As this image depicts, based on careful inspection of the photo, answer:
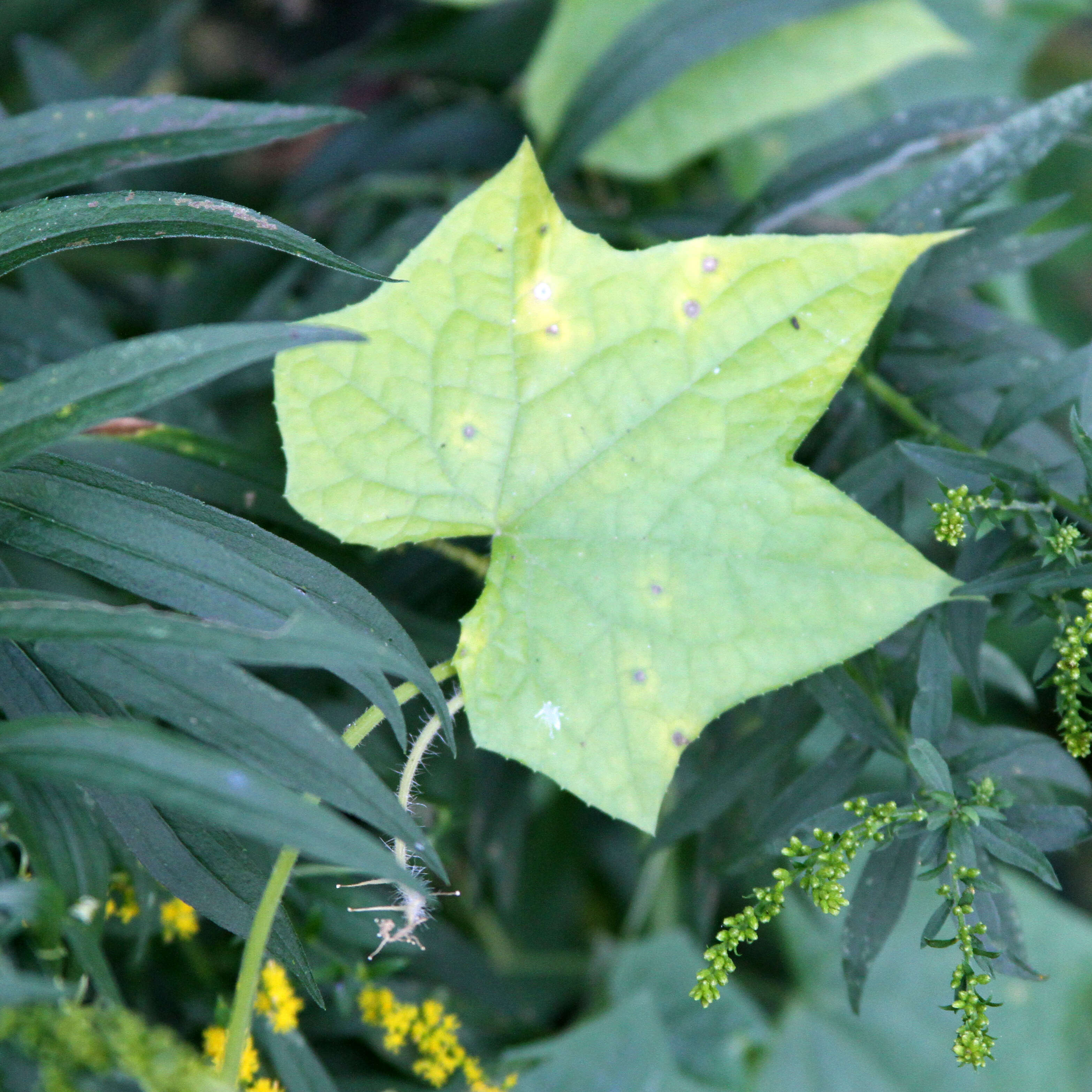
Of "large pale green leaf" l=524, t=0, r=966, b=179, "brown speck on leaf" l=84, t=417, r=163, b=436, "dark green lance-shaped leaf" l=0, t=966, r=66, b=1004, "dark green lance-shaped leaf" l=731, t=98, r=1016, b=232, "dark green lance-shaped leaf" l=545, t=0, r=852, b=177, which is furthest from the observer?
"large pale green leaf" l=524, t=0, r=966, b=179

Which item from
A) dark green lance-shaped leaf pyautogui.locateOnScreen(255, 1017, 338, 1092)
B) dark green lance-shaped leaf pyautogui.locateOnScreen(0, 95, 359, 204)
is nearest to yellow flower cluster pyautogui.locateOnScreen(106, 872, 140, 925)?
dark green lance-shaped leaf pyautogui.locateOnScreen(255, 1017, 338, 1092)

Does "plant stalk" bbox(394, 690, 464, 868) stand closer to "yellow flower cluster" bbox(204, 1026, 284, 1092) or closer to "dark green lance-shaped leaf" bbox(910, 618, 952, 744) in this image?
"yellow flower cluster" bbox(204, 1026, 284, 1092)

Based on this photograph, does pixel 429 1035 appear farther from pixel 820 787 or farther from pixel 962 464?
pixel 962 464

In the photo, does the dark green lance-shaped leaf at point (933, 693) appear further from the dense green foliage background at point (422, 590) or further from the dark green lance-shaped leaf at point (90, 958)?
the dark green lance-shaped leaf at point (90, 958)

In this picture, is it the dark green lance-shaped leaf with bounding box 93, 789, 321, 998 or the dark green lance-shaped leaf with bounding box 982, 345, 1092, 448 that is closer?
the dark green lance-shaped leaf with bounding box 93, 789, 321, 998

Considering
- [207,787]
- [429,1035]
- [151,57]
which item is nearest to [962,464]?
[207,787]
